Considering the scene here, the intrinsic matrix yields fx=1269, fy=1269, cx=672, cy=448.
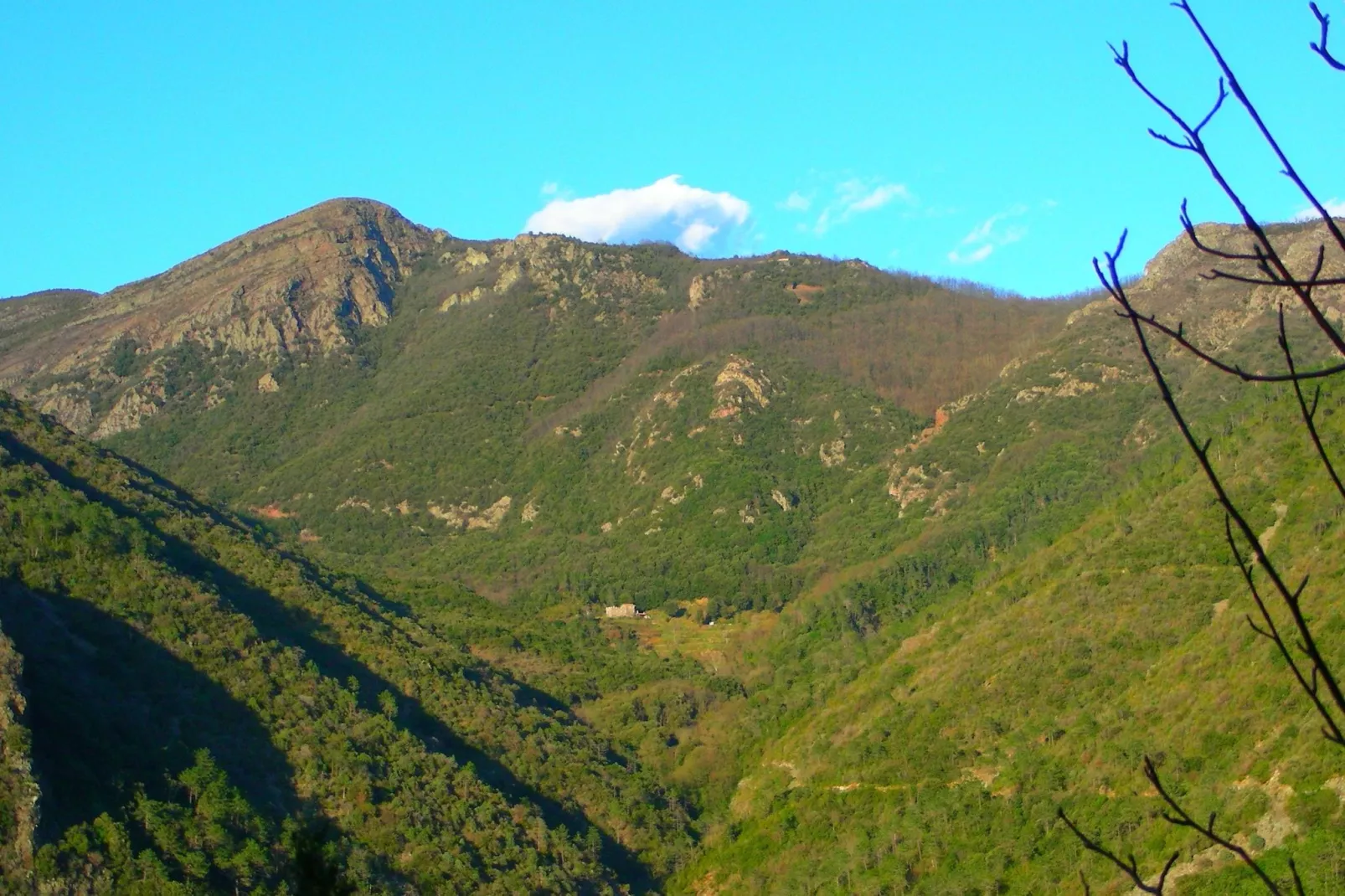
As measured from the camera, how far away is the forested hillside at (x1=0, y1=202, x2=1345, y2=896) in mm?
37438

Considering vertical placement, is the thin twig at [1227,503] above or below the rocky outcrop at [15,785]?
above

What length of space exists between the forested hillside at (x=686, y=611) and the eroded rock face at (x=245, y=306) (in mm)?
4830

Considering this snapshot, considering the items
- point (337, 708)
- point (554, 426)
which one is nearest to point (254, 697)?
point (337, 708)

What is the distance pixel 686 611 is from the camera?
8725 centimetres

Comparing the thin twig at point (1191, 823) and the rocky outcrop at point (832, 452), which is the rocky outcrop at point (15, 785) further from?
the rocky outcrop at point (832, 452)

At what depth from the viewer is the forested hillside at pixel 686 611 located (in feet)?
123

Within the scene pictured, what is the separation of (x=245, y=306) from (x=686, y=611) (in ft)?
291

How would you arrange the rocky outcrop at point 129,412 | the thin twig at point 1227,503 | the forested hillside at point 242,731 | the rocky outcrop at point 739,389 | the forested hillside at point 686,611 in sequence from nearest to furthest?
the thin twig at point 1227,503, the forested hillside at point 242,731, the forested hillside at point 686,611, the rocky outcrop at point 739,389, the rocky outcrop at point 129,412

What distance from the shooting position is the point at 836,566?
86.3m

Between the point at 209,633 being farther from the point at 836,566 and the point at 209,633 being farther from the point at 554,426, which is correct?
the point at 554,426

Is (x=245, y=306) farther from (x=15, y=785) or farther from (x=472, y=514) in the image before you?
(x=15, y=785)

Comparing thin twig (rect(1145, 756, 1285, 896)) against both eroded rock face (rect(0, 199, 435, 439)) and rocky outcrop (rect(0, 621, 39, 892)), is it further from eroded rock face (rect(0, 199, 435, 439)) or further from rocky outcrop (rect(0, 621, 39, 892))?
eroded rock face (rect(0, 199, 435, 439))

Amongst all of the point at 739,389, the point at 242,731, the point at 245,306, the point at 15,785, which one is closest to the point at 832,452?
the point at 739,389

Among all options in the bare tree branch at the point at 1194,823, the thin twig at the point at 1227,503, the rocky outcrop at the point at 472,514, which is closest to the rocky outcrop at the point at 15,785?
the bare tree branch at the point at 1194,823
